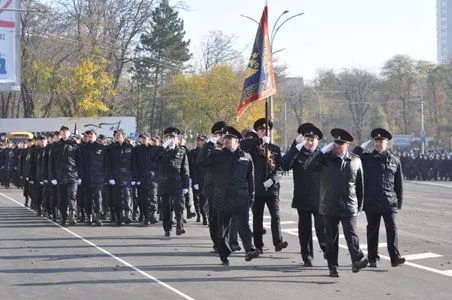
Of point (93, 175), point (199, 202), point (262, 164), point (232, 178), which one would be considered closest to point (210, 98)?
point (199, 202)

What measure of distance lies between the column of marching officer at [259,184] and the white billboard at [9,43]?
10.2 m

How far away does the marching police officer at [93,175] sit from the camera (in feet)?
55.9

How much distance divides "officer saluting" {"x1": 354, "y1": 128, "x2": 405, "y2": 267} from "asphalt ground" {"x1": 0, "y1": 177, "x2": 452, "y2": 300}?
345 millimetres

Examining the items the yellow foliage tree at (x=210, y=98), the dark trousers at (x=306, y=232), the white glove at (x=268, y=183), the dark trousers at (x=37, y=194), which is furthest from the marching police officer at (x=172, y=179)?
the yellow foliage tree at (x=210, y=98)

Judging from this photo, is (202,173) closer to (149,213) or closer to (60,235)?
(149,213)

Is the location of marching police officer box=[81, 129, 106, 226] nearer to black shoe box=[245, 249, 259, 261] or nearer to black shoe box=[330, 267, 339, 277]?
black shoe box=[245, 249, 259, 261]

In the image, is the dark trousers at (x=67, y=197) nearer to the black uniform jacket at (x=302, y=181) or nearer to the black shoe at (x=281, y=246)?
the black shoe at (x=281, y=246)

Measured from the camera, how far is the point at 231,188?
11.1 metres

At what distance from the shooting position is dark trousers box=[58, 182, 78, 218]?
16.7m

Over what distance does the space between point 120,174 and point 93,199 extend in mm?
796

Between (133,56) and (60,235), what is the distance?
164ft

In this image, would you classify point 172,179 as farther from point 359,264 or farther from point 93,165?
point 359,264

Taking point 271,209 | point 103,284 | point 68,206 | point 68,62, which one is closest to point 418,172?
point 68,62

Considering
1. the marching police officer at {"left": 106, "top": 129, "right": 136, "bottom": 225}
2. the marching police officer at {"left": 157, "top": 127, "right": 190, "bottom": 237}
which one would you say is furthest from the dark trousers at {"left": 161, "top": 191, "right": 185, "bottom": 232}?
the marching police officer at {"left": 106, "top": 129, "right": 136, "bottom": 225}
